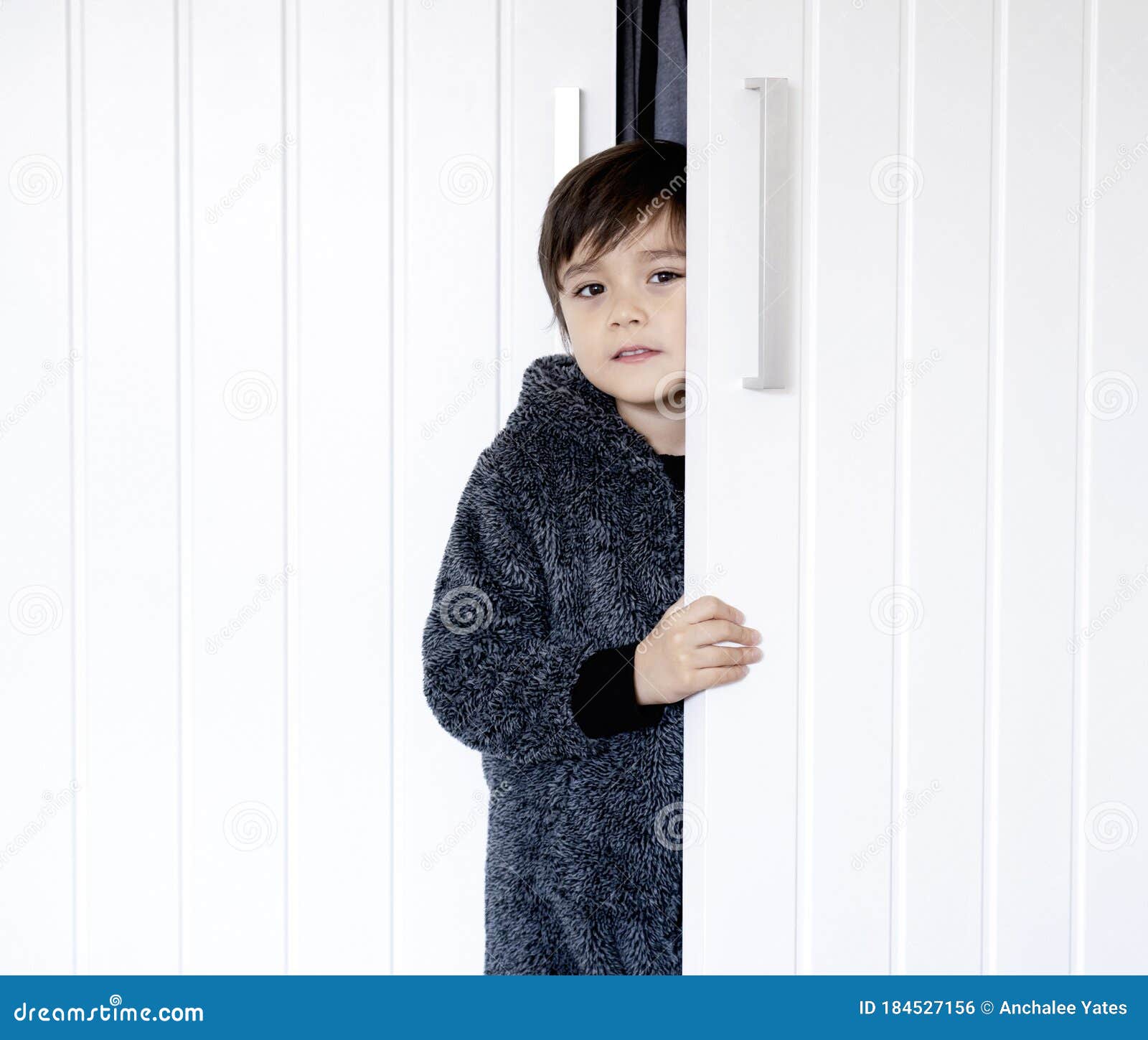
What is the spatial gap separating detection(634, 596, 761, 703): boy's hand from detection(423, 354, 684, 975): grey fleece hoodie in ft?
0.28

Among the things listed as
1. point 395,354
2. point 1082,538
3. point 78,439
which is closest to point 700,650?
point 1082,538

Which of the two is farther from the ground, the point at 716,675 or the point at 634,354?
the point at 634,354

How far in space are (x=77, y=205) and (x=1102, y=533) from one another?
1.18 m

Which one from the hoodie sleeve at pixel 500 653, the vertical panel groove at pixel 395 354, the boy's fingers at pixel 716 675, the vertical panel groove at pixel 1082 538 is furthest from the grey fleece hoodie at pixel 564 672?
the vertical panel groove at pixel 1082 538

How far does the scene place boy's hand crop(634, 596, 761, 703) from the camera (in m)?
0.89

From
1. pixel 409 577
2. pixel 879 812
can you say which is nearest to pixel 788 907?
pixel 879 812

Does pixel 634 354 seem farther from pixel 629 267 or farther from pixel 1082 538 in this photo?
pixel 1082 538

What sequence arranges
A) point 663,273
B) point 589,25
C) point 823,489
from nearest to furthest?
point 823,489 < point 663,273 < point 589,25

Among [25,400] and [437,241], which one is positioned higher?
[437,241]

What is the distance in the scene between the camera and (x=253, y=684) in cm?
124

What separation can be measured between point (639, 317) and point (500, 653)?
1.17 ft

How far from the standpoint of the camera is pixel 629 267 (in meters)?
1.03

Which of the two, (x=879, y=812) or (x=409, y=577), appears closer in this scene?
(x=879, y=812)
